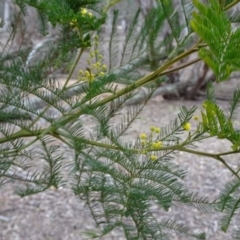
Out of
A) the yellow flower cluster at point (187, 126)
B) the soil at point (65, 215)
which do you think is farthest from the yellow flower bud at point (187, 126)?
the soil at point (65, 215)

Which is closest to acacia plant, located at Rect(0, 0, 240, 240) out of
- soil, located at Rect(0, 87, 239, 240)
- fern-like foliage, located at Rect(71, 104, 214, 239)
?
fern-like foliage, located at Rect(71, 104, 214, 239)

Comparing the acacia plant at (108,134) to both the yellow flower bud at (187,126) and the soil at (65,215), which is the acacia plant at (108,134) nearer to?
the yellow flower bud at (187,126)

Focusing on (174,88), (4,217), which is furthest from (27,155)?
(174,88)

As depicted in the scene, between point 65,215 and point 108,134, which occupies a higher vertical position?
point 65,215

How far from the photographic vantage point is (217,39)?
1.64 ft

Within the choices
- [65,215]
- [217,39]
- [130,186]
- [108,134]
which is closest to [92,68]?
[108,134]

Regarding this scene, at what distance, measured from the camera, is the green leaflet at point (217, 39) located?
0.49 metres

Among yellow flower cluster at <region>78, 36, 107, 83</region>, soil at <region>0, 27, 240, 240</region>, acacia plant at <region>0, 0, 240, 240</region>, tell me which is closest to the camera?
acacia plant at <region>0, 0, 240, 240</region>

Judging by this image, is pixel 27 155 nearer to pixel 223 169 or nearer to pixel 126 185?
pixel 126 185

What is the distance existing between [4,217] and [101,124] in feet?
6.78

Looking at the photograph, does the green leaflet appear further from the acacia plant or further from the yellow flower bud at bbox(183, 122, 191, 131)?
the yellow flower bud at bbox(183, 122, 191, 131)

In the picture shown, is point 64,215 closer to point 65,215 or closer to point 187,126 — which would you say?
point 65,215

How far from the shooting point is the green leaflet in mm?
490

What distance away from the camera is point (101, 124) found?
0.75 meters
